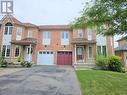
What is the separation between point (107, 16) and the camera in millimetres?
8203

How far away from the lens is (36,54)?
30484mm

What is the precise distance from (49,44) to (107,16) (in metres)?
23.2

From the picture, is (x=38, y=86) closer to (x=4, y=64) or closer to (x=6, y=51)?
(x=4, y=64)

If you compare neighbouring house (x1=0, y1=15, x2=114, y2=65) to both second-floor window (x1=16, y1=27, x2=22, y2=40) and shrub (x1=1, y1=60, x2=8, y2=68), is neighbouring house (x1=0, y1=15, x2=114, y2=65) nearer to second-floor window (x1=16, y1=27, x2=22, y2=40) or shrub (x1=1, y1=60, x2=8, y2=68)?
second-floor window (x1=16, y1=27, x2=22, y2=40)

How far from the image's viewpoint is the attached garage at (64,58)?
30.6 meters

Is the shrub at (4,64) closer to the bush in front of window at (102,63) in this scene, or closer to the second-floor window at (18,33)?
the second-floor window at (18,33)

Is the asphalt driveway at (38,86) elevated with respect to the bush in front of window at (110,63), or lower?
lower

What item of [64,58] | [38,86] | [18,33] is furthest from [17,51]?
[38,86]

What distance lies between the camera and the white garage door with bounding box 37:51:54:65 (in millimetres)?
30547

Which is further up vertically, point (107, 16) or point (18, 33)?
point (18, 33)

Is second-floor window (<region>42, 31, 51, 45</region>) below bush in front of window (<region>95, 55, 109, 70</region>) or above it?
above

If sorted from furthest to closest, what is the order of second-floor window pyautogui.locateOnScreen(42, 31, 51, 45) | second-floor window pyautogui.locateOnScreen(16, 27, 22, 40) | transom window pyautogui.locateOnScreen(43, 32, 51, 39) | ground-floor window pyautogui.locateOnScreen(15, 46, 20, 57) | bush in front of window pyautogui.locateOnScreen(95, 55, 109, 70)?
transom window pyautogui.locateOnScreen(43, 32, 51, 39) < second-floor window pyautogui.locateOnScreen(42, 31, 51, 45) < second-floor window pyautogui.locateOnScreen(16, 27, 22, 40) < ground-floor window pyautogui.locateOnScreen(15, 46, 20, 57) < bush in front of window pyautogui.locateOnScreen(95, 55, 109, 70)

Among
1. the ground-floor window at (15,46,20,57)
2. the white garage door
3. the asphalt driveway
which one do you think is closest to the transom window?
the white garage door

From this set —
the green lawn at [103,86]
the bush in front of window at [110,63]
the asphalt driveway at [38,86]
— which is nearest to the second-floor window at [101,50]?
the bush in front of window at [110,63]
